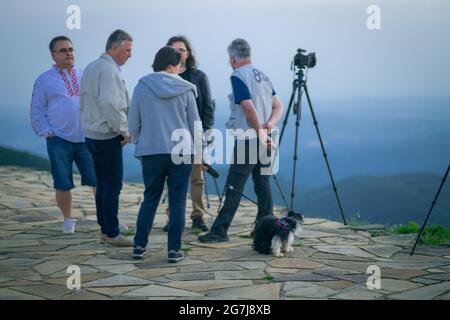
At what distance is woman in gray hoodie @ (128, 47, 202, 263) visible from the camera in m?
5.91

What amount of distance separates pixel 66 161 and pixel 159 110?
1745mm

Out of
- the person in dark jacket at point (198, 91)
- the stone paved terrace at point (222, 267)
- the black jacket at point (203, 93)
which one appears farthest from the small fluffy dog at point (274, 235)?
the black jacket at point (203, 93)

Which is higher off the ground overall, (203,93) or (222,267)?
(203,93)

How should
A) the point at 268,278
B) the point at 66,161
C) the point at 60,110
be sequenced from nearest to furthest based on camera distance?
the point at 268,278 → the point at 60,110 → the point at 66,161

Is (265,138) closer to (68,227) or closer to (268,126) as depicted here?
(268,126)

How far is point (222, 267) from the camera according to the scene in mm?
6043

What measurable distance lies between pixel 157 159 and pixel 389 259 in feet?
7.51

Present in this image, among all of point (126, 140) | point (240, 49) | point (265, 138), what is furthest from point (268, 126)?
point (126, 140)

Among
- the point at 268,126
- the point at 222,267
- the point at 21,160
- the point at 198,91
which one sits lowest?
the point at 21,160

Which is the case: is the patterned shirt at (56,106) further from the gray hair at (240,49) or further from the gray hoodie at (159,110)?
the gray hair at (240,49)

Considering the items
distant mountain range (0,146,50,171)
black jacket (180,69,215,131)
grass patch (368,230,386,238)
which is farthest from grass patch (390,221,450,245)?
distant mountain range (0,146,50,171)

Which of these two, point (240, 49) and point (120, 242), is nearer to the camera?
point (240, 49)

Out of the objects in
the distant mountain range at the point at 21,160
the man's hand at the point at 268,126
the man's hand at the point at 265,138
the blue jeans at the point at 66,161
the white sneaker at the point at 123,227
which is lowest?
the distant mountain range at the point at 21,160

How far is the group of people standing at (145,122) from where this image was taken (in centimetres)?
595
